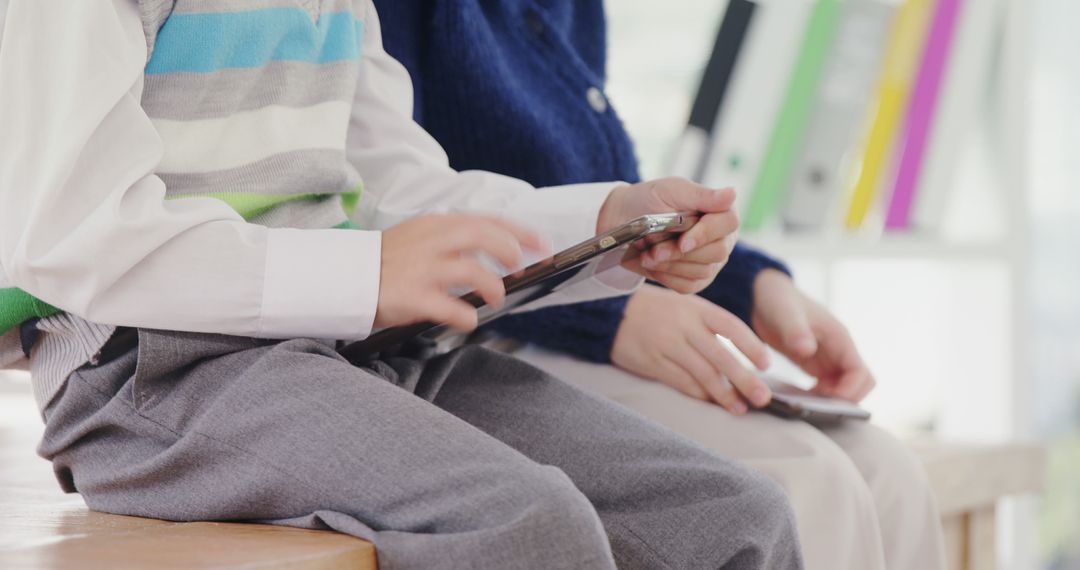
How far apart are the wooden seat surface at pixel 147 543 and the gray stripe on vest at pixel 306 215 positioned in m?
0.19

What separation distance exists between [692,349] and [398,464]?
1.22 feet

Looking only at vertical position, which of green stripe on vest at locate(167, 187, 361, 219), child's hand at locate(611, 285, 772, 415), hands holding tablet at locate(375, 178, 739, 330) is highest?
hands holding tablet at locate(375, 178, 739, 330)

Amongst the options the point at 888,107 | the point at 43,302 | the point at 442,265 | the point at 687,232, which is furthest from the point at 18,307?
the point at 888,107

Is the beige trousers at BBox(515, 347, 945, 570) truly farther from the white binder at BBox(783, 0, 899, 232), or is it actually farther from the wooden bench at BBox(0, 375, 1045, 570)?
the white binder at BBox(783, 0, 899, 232)

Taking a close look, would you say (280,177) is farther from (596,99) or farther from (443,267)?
(596,99)

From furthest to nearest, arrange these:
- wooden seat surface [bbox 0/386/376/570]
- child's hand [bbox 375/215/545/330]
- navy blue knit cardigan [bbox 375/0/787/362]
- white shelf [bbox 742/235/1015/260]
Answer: white shelf [bbox 742/235/1015/260]
navy blue knit cardigan [bbox 375/0/787/362]
child's hand [bbox 375/215/545/330]
wooden seat surface [bbox 0/386/376/570]

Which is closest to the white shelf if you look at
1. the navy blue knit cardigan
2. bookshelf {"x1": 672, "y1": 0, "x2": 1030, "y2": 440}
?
bookshelf {"x1": 672, "y1": 0, "x2": 1030, "y2": 440}

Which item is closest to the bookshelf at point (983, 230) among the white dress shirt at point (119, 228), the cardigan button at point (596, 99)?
the cardigan button at point (596, 99)

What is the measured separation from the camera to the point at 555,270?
1.98 feet

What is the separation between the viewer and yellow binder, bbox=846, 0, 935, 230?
1.36 meters

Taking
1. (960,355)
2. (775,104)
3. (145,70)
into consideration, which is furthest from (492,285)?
(960,355)

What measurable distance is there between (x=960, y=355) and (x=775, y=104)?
396mm

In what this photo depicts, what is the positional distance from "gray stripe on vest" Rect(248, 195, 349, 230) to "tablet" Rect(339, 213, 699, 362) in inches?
3.5

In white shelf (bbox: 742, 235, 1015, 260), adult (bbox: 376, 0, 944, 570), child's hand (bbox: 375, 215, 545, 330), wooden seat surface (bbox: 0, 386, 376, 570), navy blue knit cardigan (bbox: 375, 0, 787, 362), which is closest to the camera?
wooden seat surface (bbox: 0, 386, 376, 570)
